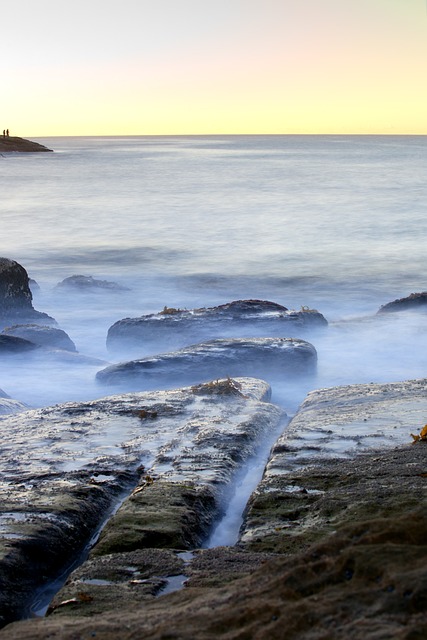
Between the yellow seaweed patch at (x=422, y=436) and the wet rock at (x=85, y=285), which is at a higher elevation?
the yellow seaweed patch at (x=422, y=436)

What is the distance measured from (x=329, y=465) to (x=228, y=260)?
58.3 ft

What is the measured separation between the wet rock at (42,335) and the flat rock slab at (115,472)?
4.39 meters

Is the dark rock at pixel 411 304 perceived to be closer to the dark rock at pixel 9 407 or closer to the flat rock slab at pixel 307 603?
the dark rock at pixel 9 407

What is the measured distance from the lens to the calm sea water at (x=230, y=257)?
35.9 feet

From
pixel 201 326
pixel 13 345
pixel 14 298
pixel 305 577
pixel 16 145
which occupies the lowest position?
pixel 13 345

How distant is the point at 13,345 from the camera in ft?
33.1

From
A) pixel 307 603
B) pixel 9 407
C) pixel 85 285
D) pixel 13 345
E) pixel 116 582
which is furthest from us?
pixel 85 285

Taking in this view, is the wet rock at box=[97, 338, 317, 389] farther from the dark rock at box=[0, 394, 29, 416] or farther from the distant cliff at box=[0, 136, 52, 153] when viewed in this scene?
the distant cliff at box=[0, 136, 52, 153]

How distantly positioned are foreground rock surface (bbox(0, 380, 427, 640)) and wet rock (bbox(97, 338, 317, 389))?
13.3 ft

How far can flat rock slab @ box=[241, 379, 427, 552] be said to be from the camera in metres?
3.72

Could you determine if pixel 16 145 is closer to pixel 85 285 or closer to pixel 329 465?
pixel 85 285

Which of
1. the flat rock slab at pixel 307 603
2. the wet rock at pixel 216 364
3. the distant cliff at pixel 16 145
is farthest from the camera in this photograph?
the distant cliff at pixel 16 145

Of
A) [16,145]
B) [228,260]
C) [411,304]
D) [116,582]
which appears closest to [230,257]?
[228,260]

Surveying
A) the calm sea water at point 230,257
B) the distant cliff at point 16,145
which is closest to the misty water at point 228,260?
the calm sea water at point 230,257
